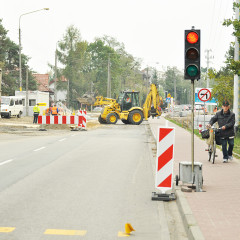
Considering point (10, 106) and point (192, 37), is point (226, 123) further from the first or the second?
point (10, 106)

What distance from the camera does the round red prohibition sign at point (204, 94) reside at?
70.7 ft

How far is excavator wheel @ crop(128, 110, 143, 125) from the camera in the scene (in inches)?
1469

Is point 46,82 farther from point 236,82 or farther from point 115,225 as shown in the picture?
point 115,225

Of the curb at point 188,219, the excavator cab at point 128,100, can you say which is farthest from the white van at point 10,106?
the curb at point 188,219

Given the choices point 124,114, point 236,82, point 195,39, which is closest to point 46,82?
point 124,114

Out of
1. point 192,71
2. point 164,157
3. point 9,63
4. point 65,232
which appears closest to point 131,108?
point 192,71

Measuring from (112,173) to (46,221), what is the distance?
4.77 m

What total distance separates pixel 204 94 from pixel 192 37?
13.3 m

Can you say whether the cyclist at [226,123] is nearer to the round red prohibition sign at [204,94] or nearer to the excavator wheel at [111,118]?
the round red prohibition sign at [204,94]

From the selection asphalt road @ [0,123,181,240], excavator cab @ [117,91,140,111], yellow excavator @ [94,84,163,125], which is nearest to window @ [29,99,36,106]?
yellow excavator @ [94,84,163,125]

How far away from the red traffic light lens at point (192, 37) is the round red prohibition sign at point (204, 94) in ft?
42.8

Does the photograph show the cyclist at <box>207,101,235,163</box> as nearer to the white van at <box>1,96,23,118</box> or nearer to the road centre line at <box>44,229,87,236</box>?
the road centre line at <box>44,229,87,236</box>

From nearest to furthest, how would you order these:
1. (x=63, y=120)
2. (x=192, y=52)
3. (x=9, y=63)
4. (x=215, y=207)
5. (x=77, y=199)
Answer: (x=215, y=207) < (x=77, y=199) < (x=192, y=52) < (x=63, y=120) < (x=9, y=63)

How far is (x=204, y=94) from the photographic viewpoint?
21719mm
